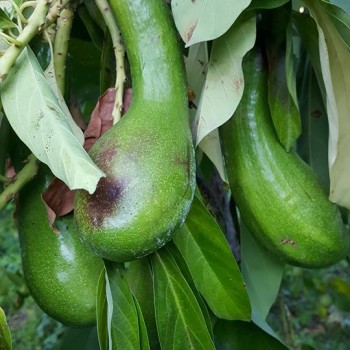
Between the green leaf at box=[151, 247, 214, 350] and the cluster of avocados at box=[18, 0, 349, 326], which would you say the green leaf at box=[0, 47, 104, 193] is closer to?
the cluster of avocados at box=[18, 0, 349, 326]

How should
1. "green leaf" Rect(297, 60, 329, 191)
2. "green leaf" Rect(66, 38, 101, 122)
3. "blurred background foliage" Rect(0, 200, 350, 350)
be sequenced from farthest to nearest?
"blurred background foliage" Rect(0, 200, 350, 350), "green leaf" Rect(66, 38, 101, 122), "green leaf" Rect(297, 60, 329, 191)

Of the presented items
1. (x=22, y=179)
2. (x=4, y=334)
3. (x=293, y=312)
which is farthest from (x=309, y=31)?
(x=293, y=312)

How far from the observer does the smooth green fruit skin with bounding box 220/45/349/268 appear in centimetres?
84

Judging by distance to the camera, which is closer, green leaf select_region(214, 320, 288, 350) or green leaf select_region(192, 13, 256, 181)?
green leaf select_region(192, 13, 256, 181)

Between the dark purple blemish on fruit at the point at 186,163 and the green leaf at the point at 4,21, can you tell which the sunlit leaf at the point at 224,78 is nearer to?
the dark purple blemish on fruit at the point at 186,163

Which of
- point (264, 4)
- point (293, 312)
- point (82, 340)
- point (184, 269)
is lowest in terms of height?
point (293, 312)

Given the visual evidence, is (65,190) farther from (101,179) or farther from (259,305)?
(259,305)

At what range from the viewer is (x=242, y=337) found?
0.98 meters

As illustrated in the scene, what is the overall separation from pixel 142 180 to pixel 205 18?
0.19 meters

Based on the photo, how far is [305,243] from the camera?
841 millimetres

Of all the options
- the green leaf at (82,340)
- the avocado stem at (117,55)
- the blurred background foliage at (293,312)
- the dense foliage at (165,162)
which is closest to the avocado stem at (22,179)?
Result: the dense foliage at (165,162)

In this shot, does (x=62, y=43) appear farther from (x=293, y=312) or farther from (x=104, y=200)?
(x=293, y=312)

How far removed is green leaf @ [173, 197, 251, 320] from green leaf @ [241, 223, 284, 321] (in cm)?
13

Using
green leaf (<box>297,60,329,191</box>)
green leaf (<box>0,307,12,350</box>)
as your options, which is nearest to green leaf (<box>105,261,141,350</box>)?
green leaf (<box>0,307,12,350</box>)
